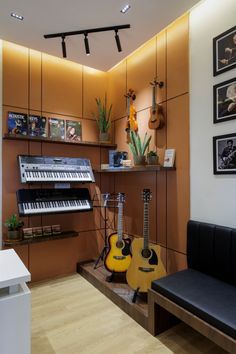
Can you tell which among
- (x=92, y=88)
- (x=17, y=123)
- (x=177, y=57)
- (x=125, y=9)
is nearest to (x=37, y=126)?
(x=17, y=123)

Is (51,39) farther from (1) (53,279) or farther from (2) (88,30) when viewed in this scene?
(1) (53,279)

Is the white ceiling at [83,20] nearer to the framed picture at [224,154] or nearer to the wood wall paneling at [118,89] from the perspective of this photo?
the wood wall paneling at [118,89]

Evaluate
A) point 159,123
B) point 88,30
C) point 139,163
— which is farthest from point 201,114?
point 88,30

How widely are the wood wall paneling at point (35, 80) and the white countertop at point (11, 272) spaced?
7.31 feet

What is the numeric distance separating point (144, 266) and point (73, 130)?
86.8 inches

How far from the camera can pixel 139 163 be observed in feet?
9.51

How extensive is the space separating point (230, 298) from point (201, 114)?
173cm

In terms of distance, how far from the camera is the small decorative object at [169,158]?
8.78 ft

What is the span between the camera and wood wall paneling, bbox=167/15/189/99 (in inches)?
102

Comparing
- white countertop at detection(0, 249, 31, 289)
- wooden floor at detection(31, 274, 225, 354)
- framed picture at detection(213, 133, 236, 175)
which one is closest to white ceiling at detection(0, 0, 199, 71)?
framed picture at detection(213, 133, 236, 175)

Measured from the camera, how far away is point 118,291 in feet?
8.66

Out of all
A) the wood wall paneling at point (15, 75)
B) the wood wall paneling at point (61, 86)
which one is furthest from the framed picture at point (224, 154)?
the wood wall paneling at point (15, 75)

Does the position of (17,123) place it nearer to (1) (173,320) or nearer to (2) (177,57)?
(2) (177,57)

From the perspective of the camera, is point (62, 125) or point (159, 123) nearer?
point (159, 123)
